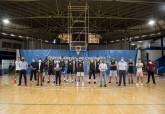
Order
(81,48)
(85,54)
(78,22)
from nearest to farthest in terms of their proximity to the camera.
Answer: (81,48) → (78,22) → (85,54)

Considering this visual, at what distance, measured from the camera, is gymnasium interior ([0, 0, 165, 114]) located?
9.04 metres

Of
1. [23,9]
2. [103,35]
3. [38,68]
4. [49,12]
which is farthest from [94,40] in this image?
[38,68]

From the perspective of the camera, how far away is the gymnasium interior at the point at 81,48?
904 cm

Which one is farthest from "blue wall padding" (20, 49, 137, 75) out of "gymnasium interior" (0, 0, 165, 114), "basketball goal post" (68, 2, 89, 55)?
"basketball goal post" (68, 2, 89, 55)

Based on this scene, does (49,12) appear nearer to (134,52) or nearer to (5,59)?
(134,52)

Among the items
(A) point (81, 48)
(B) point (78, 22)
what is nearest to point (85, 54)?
(B) point (78, 22)

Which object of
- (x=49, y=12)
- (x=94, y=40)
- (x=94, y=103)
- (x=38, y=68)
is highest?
(x=49, y=12)

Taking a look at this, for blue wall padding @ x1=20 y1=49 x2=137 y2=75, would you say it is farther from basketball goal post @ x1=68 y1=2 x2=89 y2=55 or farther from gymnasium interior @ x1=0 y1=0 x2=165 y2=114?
basketball goal post @ x1=68 y1=2 x2=89 y2=55

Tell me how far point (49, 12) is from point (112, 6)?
5685 millimetres

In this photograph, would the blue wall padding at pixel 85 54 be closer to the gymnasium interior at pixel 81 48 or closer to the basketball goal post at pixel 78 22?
the gymnasium interior at pixel 81 48

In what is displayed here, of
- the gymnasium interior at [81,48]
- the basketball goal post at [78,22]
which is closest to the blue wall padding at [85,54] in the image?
the gymnasium interior at [81,48]

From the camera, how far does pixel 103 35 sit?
114 feet

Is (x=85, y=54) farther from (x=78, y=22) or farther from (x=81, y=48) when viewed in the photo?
(x=81, y=48)

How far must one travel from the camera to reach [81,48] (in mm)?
18562
